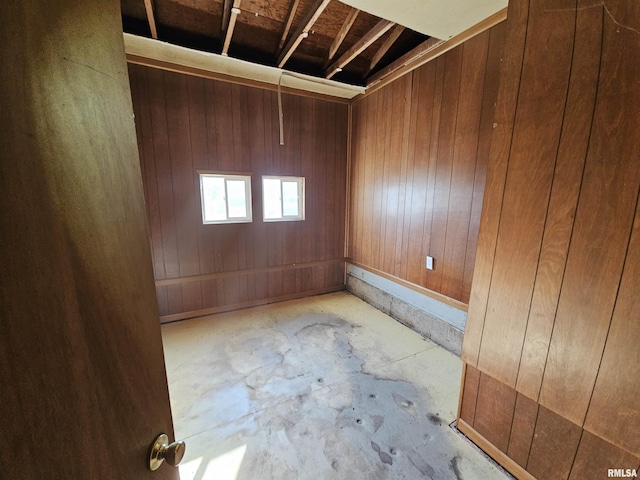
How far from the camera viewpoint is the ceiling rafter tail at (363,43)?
2396mm

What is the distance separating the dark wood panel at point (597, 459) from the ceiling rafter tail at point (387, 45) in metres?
3.29

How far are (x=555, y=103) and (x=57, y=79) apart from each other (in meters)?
1.67

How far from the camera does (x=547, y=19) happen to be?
115 centimetres

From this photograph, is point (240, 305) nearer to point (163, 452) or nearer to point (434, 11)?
point (163, 452)

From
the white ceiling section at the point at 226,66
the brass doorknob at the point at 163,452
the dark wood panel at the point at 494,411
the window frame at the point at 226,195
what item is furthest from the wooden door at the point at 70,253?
the window frame at the point at 226,195

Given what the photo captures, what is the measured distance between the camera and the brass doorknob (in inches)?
24.5

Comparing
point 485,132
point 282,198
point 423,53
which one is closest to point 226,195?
point 282,198

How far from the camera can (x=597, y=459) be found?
3.75 ft

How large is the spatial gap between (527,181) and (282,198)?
9.51 ft

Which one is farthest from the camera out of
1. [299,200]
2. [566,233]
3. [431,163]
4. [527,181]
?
[299,200]

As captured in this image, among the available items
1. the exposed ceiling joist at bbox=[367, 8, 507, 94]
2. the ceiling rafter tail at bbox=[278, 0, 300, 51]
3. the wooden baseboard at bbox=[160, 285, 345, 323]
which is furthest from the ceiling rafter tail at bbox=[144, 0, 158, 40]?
the wooden baseboard at bbox=[160, 285, 345, 323]

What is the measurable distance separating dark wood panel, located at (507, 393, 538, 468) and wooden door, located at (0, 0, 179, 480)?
169 cm

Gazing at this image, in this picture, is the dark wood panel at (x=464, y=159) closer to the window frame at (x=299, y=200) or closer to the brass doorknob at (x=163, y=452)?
the window frame at (x=299, y=200)

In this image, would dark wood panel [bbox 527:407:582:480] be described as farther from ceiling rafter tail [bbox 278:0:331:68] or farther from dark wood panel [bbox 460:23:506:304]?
ceiling rafter tail [bbox 278:0:331:68]
